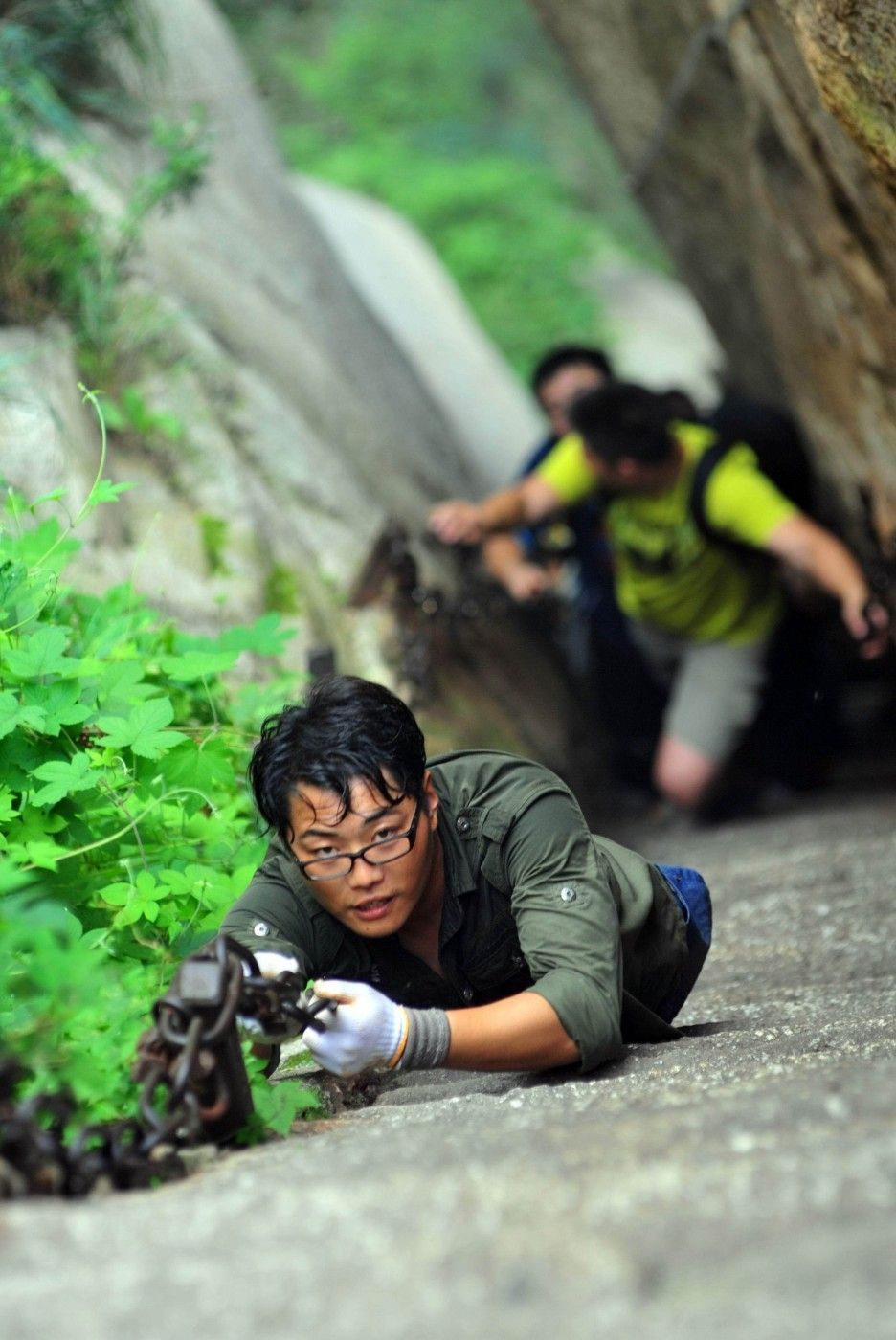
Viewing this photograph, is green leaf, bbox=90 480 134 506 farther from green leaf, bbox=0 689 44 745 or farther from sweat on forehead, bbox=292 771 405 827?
sweat on forehead, bbox=292 771 405 827

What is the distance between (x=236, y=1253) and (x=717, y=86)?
6283 millimetres

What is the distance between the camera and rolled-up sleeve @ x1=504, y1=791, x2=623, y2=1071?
2721 mm

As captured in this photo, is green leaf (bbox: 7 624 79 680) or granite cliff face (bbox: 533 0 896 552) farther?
granite cliff face (bbox: 533 0 896 552)

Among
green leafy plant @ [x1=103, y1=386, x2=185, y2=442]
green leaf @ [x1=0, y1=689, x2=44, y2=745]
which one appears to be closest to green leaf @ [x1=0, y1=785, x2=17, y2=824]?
green leaf @ [x1=0, y1=689, x2=44, y2=745]

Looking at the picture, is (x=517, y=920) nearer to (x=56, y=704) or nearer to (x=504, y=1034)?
(x=504, y=1034)

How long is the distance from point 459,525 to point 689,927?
12.3ft

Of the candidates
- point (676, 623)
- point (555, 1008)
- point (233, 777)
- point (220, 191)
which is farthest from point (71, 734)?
point (220, 191)

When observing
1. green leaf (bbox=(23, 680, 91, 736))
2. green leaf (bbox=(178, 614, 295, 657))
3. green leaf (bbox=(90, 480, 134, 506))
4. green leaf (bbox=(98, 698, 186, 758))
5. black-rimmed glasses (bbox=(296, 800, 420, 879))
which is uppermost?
green leaf (bbox=(90, 480, 134, 506))

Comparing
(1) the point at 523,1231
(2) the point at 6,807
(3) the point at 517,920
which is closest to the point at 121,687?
(2) the point at 6,807

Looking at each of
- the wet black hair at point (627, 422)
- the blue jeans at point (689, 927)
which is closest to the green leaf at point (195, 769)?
the blue jeans at point (689, 927)

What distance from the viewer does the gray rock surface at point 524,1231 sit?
5.07 feet

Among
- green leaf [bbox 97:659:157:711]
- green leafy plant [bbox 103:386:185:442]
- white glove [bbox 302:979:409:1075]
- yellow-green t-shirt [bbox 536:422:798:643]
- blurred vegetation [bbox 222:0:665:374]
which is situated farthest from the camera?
blurred vegetation [bbox 222:0:665:374]

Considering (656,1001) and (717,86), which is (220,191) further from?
(656,1001)

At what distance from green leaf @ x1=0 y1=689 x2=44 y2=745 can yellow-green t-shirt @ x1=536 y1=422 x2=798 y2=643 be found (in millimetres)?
3708
